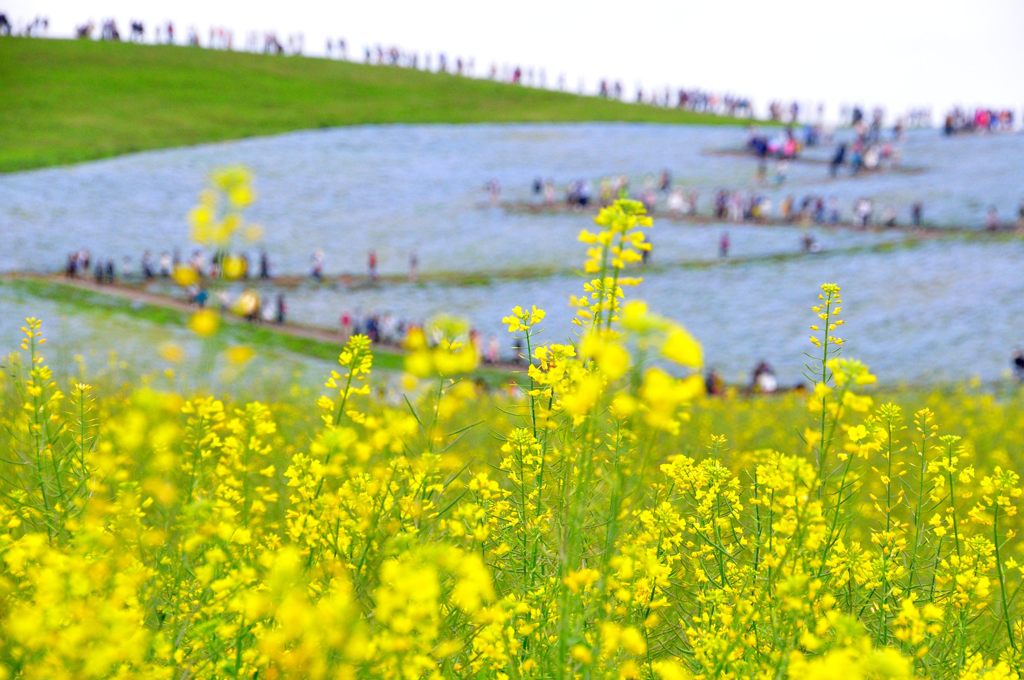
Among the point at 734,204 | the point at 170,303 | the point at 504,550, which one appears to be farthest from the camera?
the point at 734,204

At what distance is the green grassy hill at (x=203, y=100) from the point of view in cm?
5325

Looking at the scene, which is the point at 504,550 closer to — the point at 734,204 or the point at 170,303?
the point at 170,303

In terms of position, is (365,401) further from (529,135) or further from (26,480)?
(529,135)

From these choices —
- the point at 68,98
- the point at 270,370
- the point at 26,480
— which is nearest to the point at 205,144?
the point at 68,98

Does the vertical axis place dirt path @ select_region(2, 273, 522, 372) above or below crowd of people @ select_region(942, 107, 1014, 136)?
below

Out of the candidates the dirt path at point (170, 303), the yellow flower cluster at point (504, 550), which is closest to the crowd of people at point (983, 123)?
the dirt path at point (170, 303)

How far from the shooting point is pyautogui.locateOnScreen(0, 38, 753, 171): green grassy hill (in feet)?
175

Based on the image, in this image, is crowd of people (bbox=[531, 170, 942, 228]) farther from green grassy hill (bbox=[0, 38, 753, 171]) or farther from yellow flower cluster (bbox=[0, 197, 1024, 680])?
yellow flower cluster (bbox=[0, 197, 1024, 680])

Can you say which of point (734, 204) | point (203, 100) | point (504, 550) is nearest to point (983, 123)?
point (734, 204)

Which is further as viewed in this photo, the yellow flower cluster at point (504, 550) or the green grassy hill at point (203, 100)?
the green grassy hill at point (203, 100)

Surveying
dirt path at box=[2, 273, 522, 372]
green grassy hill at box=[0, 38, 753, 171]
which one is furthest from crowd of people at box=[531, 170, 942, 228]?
green grassy hill at box=[0, 38, 753, 171]

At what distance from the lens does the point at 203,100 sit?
209 feet

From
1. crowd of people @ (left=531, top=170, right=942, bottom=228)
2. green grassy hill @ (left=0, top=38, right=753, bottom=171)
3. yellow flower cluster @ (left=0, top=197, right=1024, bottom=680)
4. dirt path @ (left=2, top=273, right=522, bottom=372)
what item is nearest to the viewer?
yellow flower cluster @ (left=0, top=197, right=1024, bottom=680)

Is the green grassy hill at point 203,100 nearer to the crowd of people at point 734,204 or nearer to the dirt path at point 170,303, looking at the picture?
the dirt path at point 170,303
